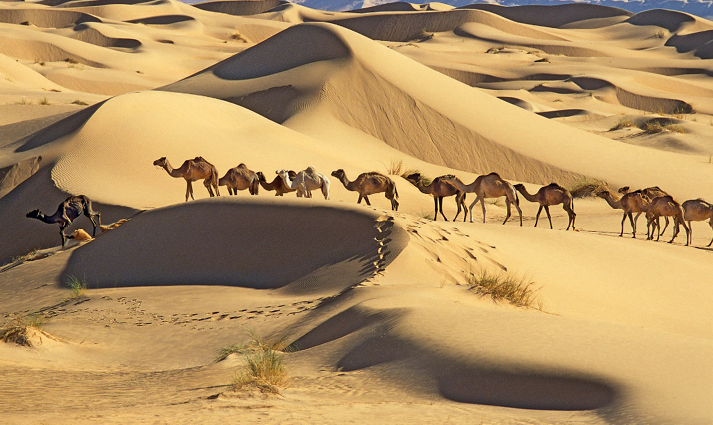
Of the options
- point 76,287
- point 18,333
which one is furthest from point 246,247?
point 18,333

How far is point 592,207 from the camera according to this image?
813 inches

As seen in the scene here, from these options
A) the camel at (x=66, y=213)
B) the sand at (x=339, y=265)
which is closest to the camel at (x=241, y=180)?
the sand at (x=339, y=265)

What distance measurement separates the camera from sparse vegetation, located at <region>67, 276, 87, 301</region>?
11078 millimetres

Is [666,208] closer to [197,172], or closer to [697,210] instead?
[697,210]

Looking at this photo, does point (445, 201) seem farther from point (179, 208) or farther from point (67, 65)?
point (67, 65)

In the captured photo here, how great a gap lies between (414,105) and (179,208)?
44.9ft

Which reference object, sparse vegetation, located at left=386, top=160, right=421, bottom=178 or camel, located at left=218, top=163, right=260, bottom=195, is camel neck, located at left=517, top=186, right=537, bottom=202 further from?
sparse vegetation, located at left=386, top=160, right=421, bottom=178

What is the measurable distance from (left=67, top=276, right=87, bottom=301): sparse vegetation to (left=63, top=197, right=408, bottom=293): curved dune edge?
0.50ft

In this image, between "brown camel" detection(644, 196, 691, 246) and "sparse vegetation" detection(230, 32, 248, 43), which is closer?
"brown camel" detection(644, 196, 691, 246)

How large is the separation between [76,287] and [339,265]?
12.3 ft

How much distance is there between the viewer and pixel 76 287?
11.3 meters

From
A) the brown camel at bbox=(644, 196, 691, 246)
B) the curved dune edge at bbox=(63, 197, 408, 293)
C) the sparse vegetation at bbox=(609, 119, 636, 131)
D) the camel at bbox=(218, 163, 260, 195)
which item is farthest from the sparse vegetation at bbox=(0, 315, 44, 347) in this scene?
the sparse vegetation at bbox=(609, 119, 636, 131)

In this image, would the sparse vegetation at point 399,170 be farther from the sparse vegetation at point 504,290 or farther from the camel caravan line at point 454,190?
the sparse vegetation at point 504,290

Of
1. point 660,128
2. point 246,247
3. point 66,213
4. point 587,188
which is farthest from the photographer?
point 660,128
